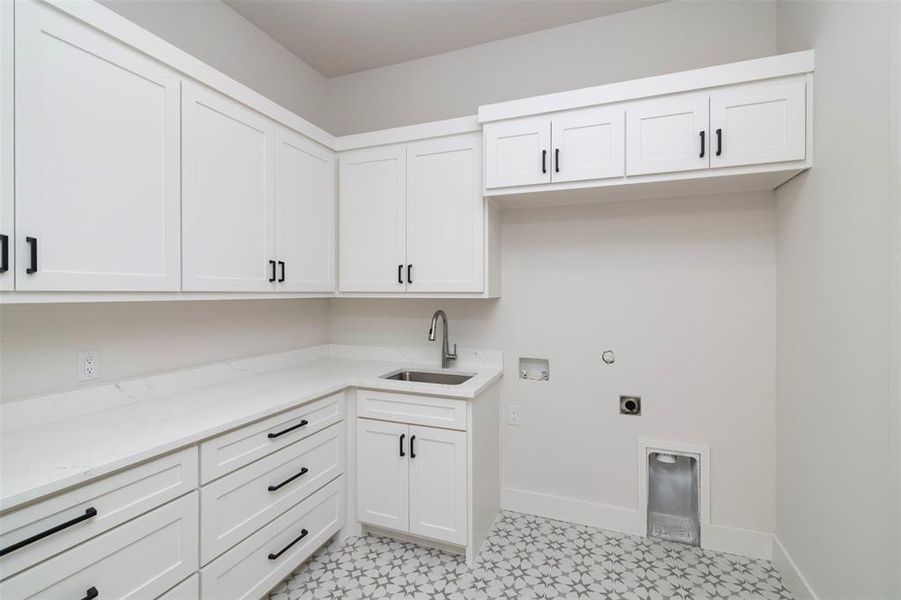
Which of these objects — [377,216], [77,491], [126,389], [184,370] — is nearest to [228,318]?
[184,370]

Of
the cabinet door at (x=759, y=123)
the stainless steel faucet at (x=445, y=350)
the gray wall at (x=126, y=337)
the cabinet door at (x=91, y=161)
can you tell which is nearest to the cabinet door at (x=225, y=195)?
the cabinet door at (x=91, y=161)

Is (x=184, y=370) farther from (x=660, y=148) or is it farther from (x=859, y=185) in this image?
(x=859, y=185)

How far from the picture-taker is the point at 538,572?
1.91 metres

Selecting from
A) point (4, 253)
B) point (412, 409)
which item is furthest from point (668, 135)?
point (4, 253)

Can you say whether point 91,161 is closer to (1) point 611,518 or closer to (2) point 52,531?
(2) point 52,531

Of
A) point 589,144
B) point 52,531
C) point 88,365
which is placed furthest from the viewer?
point 589,144

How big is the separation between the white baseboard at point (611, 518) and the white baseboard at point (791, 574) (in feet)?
0.21

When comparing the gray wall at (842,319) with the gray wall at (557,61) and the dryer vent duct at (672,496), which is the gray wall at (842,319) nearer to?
the gray wall at (557,61)

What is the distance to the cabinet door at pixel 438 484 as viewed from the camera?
1.96m

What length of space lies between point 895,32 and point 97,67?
243 centimetres

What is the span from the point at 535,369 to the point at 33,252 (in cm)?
224

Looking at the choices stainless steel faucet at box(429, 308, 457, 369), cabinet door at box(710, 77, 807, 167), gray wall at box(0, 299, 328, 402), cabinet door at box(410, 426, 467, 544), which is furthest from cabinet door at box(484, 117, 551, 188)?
gray wall at box(0, 299, 328, 402)

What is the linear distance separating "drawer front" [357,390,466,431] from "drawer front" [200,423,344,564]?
19 centimetres

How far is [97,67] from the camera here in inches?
51.0
